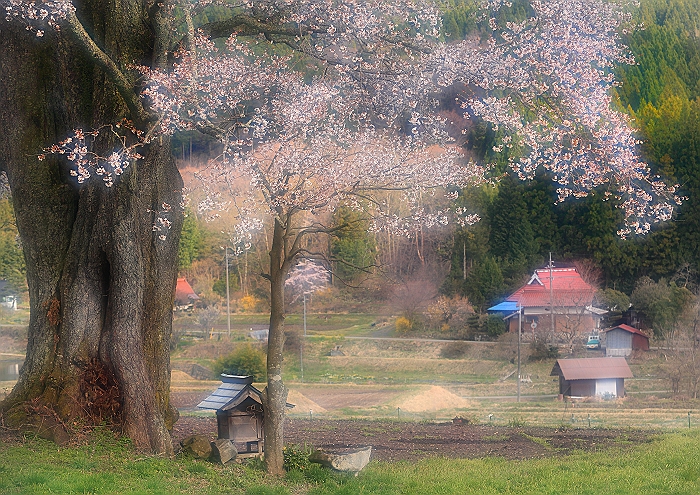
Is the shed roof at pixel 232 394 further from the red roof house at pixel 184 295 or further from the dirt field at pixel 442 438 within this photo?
the red roof house at pixel 184 295

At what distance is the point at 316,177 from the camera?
5484mm

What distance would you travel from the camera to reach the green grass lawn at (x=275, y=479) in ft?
14.9

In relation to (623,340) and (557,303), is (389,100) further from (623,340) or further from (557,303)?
(623,340)

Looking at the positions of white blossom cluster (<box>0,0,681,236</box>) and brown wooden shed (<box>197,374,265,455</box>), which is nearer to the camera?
white blossom cluster (<box>0,0,681,236</box>)

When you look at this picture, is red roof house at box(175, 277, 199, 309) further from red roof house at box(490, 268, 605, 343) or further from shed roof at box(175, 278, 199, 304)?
red roof house at box(490, 268, 605, 343)

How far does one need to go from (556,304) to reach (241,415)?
337 inches

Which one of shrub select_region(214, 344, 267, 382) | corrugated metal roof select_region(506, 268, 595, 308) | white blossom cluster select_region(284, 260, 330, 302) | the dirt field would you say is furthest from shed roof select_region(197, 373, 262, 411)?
corrugated metal roof select_region(506, 268, 595, 308)

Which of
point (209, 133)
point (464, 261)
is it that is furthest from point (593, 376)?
point (209, 133)

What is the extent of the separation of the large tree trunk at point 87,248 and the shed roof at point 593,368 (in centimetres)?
765

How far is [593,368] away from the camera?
11750 mm

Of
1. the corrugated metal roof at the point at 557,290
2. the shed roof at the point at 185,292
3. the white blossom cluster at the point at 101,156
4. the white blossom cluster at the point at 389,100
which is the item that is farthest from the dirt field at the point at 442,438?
the shed roof at the point at 185,292

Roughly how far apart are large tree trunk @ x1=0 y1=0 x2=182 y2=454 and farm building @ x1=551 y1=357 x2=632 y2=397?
7.64 m

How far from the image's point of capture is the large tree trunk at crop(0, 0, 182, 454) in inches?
211

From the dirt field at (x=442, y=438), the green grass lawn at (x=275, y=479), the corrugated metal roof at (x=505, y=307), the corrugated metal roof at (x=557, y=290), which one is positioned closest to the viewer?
the green grass lawn at (x=275, y=479)
